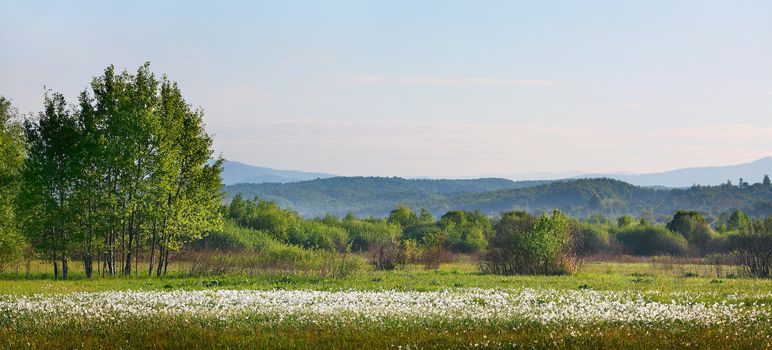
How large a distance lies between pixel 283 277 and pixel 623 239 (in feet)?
A: 232

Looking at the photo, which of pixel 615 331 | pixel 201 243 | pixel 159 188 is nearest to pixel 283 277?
pixel 159 188

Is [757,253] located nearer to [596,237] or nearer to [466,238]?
[466,238]

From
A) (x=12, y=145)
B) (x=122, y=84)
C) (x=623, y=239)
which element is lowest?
(x=623, y=239)

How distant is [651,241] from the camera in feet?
295

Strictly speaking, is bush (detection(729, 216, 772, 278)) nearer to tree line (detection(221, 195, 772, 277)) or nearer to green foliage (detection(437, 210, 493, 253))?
tree line (detection(221, 195, 772, 277))

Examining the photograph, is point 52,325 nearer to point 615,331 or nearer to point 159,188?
point 615,331

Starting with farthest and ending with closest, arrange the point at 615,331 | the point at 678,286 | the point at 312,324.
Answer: the point at 678,286 < the point at 312,324 < the point at 615,331

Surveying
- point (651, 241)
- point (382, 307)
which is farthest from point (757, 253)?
point (651, 241)

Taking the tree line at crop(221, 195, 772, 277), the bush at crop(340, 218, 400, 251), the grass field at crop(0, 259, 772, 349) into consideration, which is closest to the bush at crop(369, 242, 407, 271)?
the tree line at crop(221, 195, 772, 277)

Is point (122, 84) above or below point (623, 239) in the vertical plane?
above

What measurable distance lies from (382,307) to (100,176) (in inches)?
1071

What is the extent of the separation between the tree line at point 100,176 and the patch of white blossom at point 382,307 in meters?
17.0

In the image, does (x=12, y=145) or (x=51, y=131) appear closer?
(x=51, y=131)

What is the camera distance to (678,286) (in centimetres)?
3100
